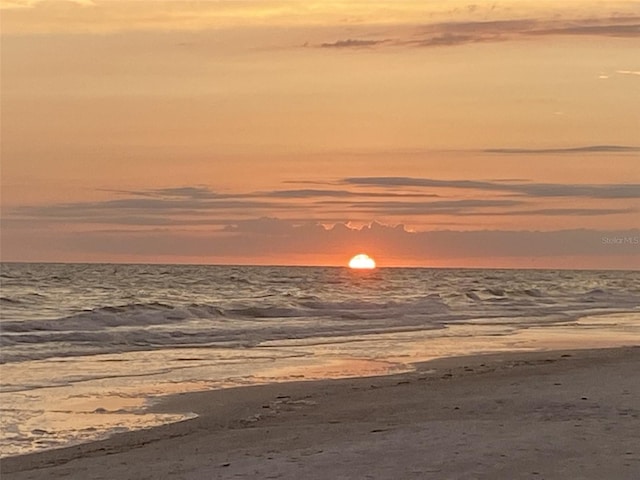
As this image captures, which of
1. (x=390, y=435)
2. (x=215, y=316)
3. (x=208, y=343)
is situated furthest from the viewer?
(x=215, y=316)

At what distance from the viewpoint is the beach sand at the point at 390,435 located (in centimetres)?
797

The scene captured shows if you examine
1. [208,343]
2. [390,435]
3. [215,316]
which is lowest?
[390,435]

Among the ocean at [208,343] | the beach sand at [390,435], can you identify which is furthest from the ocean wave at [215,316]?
the beach sand at [390,435]

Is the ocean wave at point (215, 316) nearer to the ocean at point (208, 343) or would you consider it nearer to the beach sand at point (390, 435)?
the ocean at point (208, 343)

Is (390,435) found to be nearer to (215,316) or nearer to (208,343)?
(208,343)

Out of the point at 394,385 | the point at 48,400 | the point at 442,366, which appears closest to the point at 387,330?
the point at 442,366

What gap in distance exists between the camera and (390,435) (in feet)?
31.1

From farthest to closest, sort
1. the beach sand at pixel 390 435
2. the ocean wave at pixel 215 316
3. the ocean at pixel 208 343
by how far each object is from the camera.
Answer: the ocean wave at pixel 215 316 < the ocean at pixel 208 343 < the beach sand at pixel 390 435

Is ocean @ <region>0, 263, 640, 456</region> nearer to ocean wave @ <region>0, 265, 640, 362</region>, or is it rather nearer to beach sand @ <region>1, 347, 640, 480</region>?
ocean wave @ <region>0, 265, 640, 362</region>

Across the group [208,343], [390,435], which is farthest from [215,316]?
[390,435]

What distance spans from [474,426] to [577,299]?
46.3m

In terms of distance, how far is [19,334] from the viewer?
2658 cm

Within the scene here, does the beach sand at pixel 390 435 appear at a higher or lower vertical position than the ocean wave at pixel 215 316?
Result: lower

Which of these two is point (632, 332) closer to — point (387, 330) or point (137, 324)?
point (387, 330)
